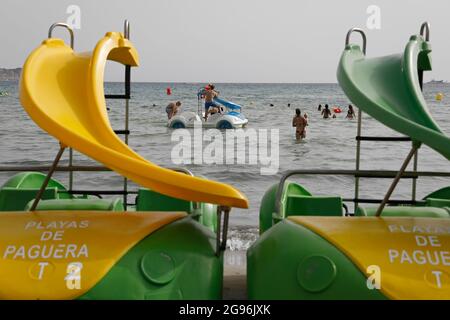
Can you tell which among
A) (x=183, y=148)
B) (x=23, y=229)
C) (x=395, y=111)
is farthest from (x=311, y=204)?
(x=183, y=148)

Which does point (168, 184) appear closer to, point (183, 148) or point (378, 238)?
point (378, 238)

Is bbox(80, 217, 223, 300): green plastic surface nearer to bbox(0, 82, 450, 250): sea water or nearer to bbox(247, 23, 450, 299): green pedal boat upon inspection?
bbox(247, 23, 450, 299): green pedal boat

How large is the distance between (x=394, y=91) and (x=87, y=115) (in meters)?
1.94

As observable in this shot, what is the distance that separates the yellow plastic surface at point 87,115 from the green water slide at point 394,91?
103cm

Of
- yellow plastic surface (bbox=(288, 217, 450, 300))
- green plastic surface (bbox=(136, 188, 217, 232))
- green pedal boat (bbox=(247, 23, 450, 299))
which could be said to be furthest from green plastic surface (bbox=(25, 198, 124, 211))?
yellow plastic surface (bbox=(288, 217, 450, 300))

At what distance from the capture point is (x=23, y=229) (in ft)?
12.7

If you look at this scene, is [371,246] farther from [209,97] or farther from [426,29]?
[209,97]

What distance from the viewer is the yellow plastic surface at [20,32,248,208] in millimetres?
3541

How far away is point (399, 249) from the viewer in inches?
142

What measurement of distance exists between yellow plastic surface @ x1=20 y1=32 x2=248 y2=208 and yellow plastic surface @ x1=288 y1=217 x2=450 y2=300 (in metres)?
0.66

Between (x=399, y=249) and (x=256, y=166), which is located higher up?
(x=399, y=249)

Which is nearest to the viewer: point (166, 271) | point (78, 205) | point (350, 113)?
point (166, 271)

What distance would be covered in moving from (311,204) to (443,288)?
2.17 meters

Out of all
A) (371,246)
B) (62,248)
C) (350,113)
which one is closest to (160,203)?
(62,248)
